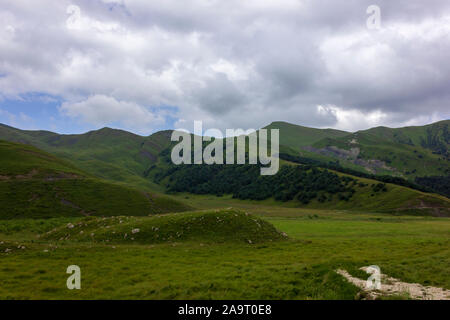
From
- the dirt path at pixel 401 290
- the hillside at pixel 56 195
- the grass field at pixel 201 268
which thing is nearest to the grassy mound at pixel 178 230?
the grass field at pixel 201 268

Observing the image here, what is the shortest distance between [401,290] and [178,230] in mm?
28082

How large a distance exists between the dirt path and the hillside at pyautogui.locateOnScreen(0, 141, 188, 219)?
92.4 metres

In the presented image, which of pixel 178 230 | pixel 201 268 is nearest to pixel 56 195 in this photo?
pixel 178 230

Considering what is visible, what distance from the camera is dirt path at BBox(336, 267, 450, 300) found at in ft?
49.3

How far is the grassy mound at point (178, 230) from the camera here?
35.8m

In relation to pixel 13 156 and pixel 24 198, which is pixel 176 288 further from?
pixel 13 156

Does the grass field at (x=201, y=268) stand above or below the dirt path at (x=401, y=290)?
below

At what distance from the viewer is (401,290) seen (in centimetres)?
1606

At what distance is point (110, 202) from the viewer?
105m

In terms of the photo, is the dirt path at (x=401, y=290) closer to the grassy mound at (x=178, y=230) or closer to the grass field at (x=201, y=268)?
the grass field at (x=201, y=268)

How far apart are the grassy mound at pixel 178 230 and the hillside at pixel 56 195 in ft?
182

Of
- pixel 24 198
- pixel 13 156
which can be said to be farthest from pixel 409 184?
pixel 13 156

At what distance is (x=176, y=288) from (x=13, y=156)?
157806mm

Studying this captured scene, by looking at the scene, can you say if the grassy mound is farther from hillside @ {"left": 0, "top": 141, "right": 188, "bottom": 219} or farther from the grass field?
hillside @ {"left": 0, "top": 141, "right": 188, "bottom": 219}
